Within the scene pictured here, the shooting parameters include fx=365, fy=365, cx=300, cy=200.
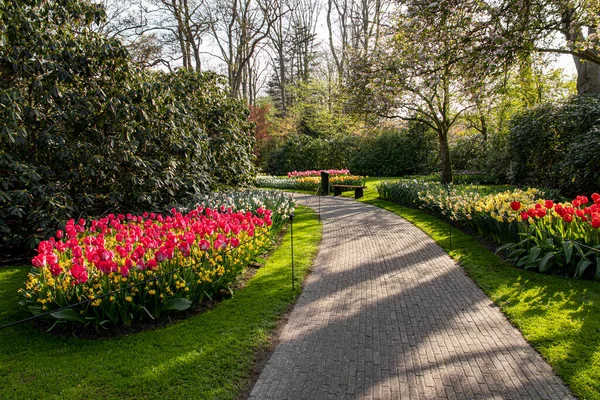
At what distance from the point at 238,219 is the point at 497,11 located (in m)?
6.31

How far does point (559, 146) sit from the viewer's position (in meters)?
11.3

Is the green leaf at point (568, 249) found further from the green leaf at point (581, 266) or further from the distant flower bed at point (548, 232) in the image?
the green leaf at point (581, 266)

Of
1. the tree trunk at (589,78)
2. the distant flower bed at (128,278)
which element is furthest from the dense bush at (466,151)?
the distant flower bed at (128,278)

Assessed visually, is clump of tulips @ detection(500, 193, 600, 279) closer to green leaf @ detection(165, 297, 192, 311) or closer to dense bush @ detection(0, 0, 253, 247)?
green leaf @ detection(165, 297, 192, 311)

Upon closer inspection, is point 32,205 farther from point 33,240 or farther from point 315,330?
point 315,330

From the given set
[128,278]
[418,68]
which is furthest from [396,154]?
[128,278]

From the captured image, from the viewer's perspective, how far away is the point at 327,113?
1281 inches

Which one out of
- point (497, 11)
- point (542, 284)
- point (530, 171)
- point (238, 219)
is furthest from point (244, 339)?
point (530, 171)

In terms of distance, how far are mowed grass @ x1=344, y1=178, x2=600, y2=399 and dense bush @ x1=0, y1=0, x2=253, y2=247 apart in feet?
→ 20.0

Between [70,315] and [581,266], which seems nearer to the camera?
[70,315]

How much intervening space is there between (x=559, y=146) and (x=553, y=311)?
9.60 m

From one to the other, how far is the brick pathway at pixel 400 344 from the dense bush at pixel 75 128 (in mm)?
4357

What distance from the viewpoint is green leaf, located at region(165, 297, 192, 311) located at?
3.78m

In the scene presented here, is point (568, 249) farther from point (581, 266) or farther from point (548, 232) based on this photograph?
point (548, 232)
